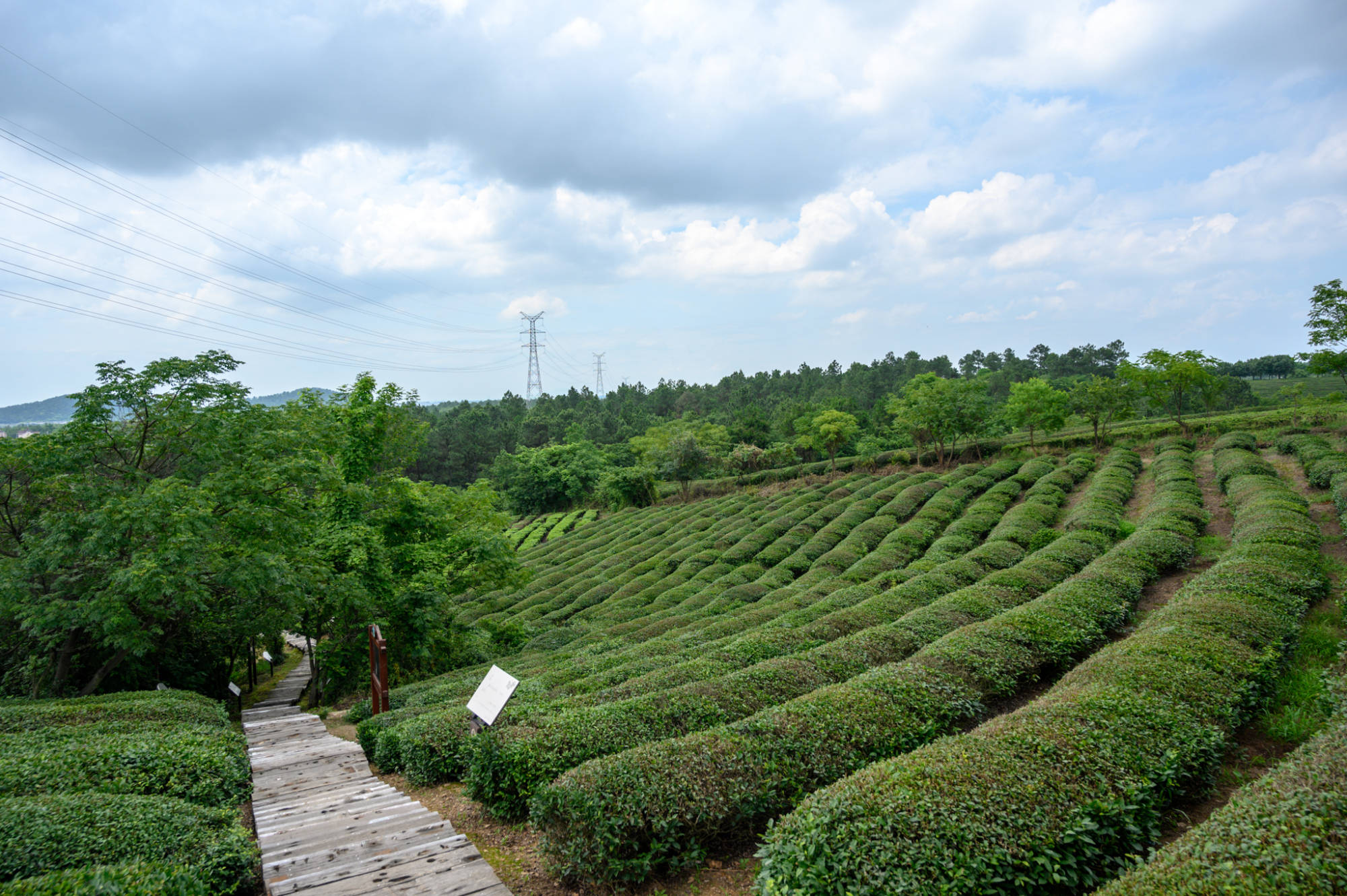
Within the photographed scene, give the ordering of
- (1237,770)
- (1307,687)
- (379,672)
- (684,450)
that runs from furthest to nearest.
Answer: (684,450)
(379,672)
(1307,687)
(1237,770)

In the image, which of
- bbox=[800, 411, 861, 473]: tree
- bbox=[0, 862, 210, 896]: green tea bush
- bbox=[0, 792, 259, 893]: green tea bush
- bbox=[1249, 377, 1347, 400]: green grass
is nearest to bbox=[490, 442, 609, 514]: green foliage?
bbox=[800, 411, 861, 473]: tree

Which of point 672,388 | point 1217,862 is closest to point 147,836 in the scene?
point 1217,862

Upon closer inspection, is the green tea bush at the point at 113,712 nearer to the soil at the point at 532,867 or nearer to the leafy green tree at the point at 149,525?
the leafy green tree at the point at 149,525

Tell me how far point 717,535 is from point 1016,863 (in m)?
28.8

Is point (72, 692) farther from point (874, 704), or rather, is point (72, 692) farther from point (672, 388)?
point (672, 388)

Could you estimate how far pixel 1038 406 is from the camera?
1453 inches

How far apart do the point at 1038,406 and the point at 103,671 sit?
132 feet

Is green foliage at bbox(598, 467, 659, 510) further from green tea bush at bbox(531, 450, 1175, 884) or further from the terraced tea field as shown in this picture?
green tea bush at bbox(531, 450, 1175, 884)

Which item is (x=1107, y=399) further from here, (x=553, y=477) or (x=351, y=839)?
(x=553, y=477)

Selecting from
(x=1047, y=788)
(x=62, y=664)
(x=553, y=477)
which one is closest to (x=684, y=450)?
(x=553, y=477)

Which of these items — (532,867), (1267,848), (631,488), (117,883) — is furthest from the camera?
(631,488)

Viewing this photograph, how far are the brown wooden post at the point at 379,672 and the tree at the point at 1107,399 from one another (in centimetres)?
3630

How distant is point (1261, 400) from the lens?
166 ft

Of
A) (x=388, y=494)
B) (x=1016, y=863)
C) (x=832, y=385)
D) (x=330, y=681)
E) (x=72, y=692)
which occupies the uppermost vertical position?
(x=832, y=385)
